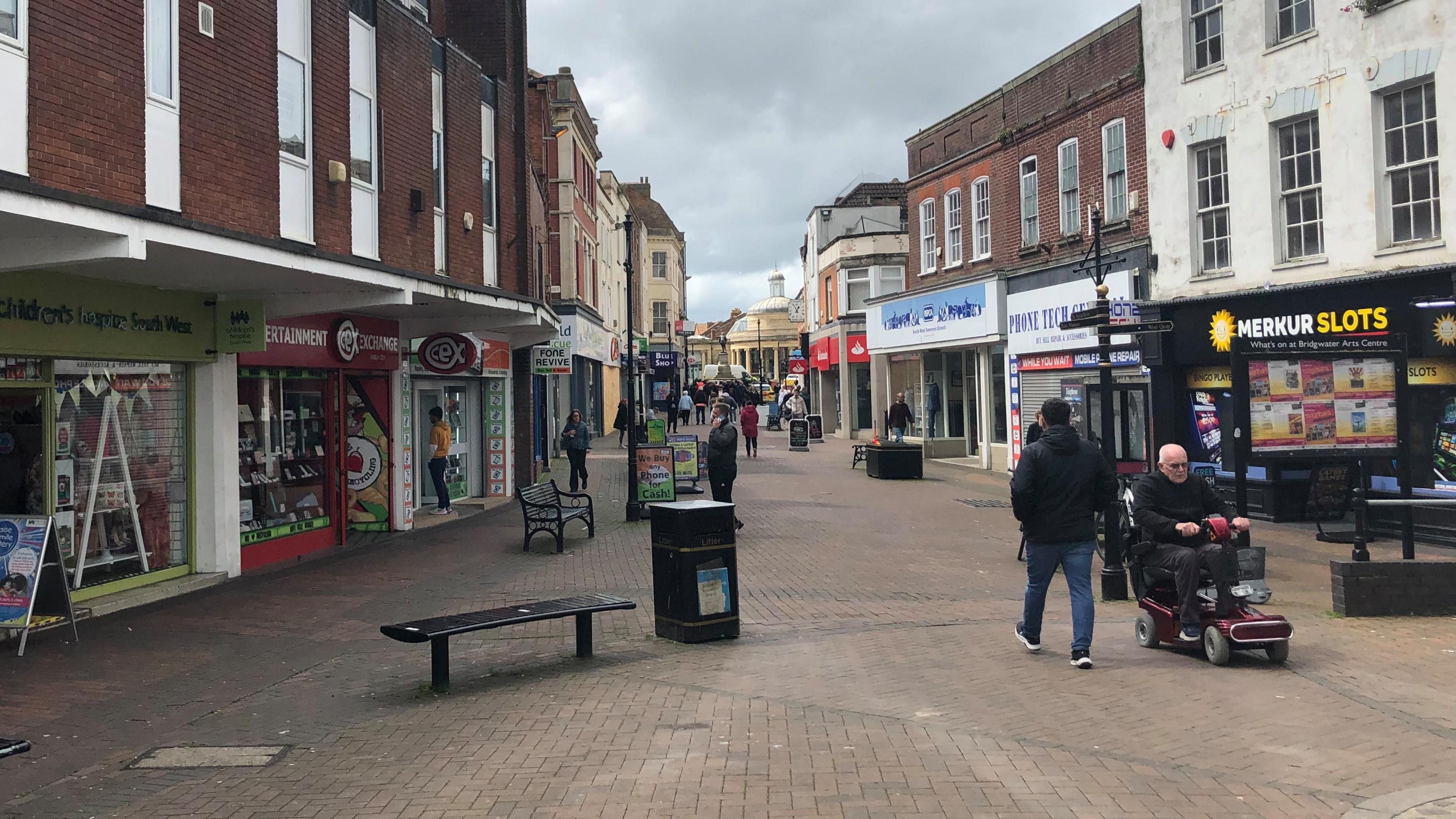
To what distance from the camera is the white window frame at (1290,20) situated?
639 inches

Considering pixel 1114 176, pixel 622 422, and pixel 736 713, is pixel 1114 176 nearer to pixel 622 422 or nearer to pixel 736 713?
pixel 736 713

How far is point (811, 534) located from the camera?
16219 mm

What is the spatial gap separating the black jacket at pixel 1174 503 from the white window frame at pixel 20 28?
28.5 feet

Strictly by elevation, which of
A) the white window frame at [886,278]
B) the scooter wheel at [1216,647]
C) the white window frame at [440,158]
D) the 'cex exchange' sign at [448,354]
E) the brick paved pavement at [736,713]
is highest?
the white window frame at [886,278]

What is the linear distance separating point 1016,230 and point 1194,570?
721 inches

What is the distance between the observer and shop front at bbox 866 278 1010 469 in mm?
26750

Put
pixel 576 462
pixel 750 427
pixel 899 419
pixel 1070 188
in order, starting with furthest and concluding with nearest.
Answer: pixel 750 427, pixel 899 419, pixel 1070 188, pixel 576 462

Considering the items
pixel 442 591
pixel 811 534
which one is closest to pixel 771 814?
pixel 442 591

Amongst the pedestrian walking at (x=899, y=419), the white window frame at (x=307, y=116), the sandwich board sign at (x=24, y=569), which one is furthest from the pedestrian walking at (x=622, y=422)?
the sandwich board sign at (x=24, y=569)

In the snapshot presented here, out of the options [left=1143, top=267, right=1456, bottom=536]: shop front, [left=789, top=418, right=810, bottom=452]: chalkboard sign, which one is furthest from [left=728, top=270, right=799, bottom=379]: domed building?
[left=1143, top=267, right=1456, bottom=536]: shop front

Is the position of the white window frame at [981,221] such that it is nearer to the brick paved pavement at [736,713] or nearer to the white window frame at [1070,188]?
the white window frame at [1070,188]

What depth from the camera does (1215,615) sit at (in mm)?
8031

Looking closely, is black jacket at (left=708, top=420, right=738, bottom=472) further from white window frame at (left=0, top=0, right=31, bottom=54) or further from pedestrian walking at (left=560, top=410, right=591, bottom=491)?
white window frame at (left=0, top=0, right=31, bottom=54)

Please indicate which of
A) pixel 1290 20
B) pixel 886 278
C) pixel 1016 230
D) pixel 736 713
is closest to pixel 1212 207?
pixel 1290 20
